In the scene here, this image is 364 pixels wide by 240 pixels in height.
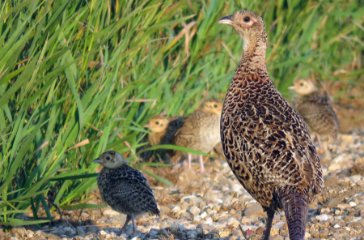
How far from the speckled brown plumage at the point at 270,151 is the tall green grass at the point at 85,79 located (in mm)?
1183

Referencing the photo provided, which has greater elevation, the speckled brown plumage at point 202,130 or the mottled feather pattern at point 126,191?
the mottled feather pattern at point 126,191

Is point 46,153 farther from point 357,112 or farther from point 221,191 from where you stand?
point 357,112

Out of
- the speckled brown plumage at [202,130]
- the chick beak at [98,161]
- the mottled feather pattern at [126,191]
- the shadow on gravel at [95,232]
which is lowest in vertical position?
the speckled brown plumage at [202,130]

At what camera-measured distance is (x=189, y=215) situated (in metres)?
8.12

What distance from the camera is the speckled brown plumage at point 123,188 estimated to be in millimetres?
7430

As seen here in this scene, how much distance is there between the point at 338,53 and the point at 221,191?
14.9ft

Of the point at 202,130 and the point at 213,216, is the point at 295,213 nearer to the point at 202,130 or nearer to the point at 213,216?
the point at 213,216

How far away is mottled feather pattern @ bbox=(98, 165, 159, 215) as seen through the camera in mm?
7422

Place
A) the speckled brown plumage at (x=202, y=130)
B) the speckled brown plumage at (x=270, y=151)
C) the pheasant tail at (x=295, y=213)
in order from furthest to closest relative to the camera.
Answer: the speckled brown plumage at (x=202, y=130)
the speckled brown plumage at (x=270, y=151)
the pheasant tail at (x=295, y=213)

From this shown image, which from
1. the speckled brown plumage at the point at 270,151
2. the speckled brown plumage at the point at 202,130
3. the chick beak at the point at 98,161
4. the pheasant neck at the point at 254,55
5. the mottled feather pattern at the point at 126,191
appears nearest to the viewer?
the speckled brown plumage at the point at 270,151

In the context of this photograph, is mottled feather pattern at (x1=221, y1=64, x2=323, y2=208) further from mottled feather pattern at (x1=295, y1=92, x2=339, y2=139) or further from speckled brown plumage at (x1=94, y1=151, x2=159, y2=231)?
mottled feather pattern at (x1=295, y1=92, x2=339, y2=139)

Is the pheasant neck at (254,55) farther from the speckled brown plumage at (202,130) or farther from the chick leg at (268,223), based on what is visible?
the speckled brown plumage at (202,130)

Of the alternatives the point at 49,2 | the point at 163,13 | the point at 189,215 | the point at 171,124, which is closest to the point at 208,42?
the point at 171,124

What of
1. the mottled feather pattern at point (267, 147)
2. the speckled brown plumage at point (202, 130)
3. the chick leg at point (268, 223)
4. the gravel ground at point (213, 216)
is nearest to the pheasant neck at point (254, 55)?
the mottled feather pattern at point (267, 147)
